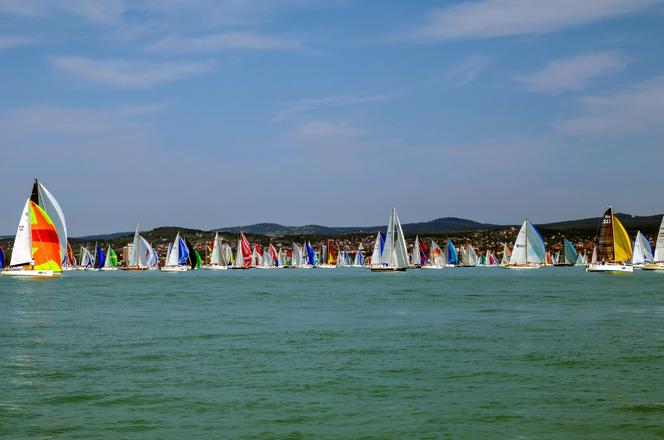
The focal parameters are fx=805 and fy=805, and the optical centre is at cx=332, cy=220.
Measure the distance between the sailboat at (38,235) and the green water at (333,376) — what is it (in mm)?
36878

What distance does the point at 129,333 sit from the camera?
33281 millimetres

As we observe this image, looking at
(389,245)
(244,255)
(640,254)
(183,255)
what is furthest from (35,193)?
(244,255)

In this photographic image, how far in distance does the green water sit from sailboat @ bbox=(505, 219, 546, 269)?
320 feet

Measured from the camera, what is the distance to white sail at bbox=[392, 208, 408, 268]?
11183 cm

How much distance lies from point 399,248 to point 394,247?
2079 millimetres

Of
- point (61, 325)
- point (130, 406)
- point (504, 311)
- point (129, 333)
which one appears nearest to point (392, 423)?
point (130, 406)

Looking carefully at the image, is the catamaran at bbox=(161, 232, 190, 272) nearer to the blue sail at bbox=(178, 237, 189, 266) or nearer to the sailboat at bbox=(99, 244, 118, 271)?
the blue sail at bbox=(178, 237, 189, 266)

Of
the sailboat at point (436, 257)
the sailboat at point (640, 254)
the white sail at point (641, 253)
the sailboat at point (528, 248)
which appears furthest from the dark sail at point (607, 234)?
the sailboat at point (436, 257)

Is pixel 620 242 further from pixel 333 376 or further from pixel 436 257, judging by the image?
pixel 333 376

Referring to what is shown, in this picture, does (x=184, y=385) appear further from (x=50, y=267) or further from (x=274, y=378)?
(x=50, y=267)

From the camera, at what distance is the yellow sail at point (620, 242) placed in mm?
104312

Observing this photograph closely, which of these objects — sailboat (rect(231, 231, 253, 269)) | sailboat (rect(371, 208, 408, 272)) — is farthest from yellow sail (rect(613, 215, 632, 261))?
sailboat (rect(231, 231, 253, 269))

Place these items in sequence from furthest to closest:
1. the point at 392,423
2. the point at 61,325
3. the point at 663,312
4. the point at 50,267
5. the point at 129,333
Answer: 1. the point at 50,267
2. the point at 663,312
3. the point at 61,325
4. the point at 129,333
5. the point at 392,423

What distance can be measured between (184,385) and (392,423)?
6616 millimetres
